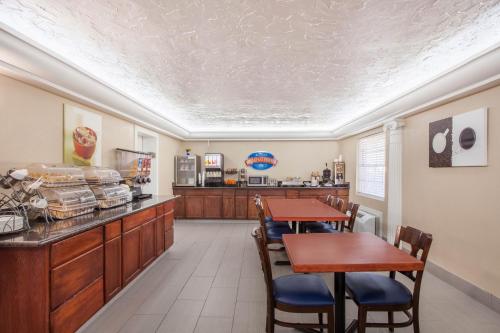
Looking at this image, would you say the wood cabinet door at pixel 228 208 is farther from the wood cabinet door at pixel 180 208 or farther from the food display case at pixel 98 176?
the food display case at pixel 98 176

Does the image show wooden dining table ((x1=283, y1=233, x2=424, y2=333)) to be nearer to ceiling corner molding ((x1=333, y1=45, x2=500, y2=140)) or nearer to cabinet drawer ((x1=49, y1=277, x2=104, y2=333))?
cabinet drawer ((x1=49, y1=277, x2=104, y2=333))

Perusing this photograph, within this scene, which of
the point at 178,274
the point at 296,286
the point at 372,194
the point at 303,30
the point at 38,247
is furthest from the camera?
the point at 372,194

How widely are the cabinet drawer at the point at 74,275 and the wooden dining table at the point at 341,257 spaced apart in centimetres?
177

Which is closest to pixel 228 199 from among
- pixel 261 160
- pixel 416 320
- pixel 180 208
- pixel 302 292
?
pixel 180 208

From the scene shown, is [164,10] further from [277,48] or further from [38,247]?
[38,247]

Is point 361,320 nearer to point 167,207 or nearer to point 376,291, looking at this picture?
point 376,291

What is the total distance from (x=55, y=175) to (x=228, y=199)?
13.7 ft

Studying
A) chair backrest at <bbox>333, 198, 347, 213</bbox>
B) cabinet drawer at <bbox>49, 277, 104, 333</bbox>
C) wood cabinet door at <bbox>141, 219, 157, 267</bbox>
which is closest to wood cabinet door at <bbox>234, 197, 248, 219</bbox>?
chair backrest at <bbox>333, 198, 347, 213</bbox>

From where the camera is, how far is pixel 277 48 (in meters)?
2.21

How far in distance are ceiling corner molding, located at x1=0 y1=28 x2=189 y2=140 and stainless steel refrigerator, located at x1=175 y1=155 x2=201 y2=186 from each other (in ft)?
8.52

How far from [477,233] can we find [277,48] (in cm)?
303

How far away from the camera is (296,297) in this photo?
1674mm

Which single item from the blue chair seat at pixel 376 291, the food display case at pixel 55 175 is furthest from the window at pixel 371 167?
the food display case at pixel 55 175

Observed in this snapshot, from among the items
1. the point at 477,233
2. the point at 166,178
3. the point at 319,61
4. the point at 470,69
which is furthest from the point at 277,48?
the point at 166,178
